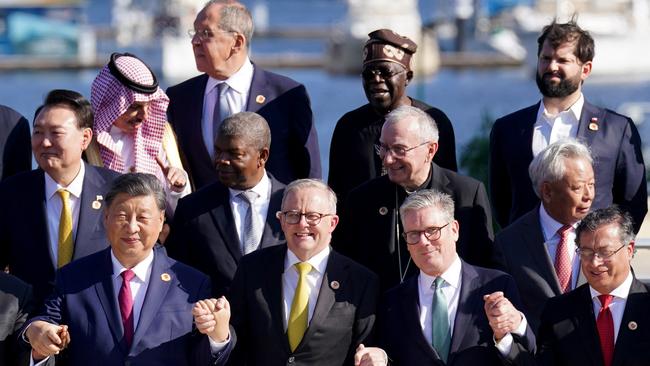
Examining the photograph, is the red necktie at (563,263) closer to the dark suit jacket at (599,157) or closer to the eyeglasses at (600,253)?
the dark suit jacket at (599,157)

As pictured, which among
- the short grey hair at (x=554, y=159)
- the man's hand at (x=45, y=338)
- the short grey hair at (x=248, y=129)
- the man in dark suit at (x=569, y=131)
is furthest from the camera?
the man in dark suit at (x=569, y=131)

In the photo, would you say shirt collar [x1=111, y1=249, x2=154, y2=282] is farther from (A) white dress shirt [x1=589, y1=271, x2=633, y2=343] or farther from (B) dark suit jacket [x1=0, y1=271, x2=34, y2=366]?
(A) white dress shirt [x1=589, y1=271, x2=633, y2=343]

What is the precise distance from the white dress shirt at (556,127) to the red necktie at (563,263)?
0.79 m

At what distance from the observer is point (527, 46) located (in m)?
57.4

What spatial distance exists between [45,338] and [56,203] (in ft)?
3.48

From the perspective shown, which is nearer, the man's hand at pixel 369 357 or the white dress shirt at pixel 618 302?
the man's hand at pixel 369 357

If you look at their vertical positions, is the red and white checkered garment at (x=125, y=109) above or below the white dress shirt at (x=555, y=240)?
above

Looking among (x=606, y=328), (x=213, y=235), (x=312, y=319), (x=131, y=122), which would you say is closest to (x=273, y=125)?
(x=131, y=122)

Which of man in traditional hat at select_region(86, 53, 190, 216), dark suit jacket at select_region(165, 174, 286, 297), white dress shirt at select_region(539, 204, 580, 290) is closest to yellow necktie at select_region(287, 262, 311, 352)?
dark suit jacket at select_region(165, 174, 286, 297)

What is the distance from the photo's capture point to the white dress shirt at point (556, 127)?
778 centimetres

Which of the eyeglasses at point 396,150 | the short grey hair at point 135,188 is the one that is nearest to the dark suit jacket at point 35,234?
the short grey hair at point 135,188

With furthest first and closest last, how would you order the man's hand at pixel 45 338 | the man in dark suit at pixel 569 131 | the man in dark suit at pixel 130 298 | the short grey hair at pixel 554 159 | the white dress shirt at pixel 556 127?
the white dress shirt at pixel 556 127 → the man in dark suit at pixel 569 131 → the short grey hair at pixel 554 159 → the man in dark suit at pixel 130 298 → the man's hand at pixel 45 338

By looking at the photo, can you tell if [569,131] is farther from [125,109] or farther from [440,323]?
[125,109]

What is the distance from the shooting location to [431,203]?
6438 mm
